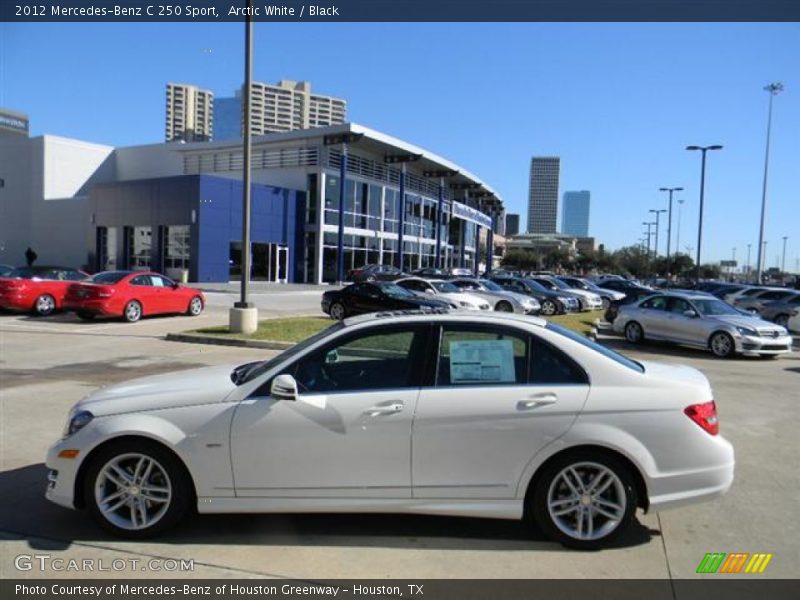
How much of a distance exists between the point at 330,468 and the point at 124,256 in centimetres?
4314

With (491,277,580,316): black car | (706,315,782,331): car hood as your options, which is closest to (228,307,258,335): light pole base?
(706,315,782,331): car hood

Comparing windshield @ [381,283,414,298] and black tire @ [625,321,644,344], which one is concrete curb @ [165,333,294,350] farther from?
black tire @ [625,321,644,344]

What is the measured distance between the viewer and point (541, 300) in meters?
24.3

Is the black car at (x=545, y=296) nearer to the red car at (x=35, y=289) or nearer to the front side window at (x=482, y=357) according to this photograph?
the red car at (x=35, y=289)

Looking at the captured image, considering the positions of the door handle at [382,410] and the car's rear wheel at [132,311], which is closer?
the door handle at [382,410]

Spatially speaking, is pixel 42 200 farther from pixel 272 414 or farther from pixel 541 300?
pixel 272 414

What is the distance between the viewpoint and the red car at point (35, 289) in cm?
1805

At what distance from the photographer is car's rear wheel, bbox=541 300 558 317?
952 inches

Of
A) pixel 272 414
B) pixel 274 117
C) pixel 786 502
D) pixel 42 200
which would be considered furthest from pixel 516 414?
pixel 42 200

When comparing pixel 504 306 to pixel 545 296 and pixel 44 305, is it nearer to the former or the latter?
pixel 545 296

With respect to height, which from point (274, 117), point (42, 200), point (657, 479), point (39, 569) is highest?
point (274, 117)

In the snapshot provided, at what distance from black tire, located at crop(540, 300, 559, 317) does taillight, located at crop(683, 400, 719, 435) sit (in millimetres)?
20215

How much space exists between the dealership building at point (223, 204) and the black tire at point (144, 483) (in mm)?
35364

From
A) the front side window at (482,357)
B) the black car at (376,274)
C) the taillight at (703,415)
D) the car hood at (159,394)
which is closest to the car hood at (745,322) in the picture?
the taillight at (703,415)
